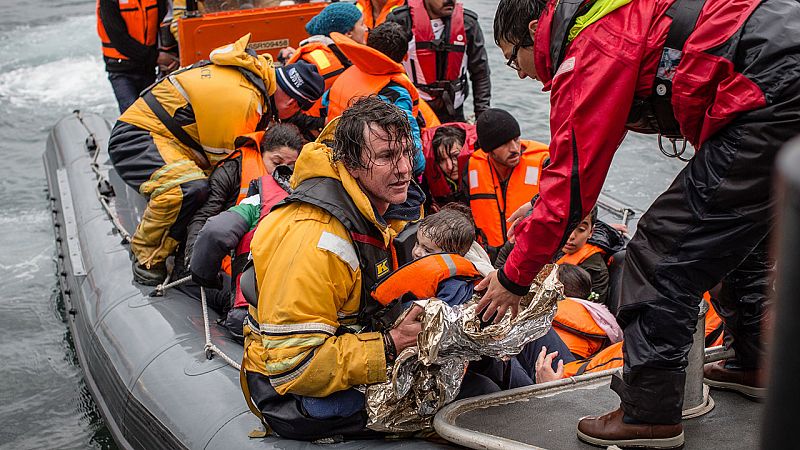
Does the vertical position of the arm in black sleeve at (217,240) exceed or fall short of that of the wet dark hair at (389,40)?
it falls short

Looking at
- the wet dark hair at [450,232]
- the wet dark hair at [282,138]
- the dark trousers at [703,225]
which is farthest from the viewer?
the wet dark hair at [282,138]

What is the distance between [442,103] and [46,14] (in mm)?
8845

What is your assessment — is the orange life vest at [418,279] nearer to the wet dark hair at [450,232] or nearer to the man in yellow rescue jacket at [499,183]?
the wet dark hair at [450,232]

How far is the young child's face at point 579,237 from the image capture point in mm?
3801

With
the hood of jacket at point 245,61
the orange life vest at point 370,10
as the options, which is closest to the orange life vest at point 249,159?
the hood of jacket at point 245,61

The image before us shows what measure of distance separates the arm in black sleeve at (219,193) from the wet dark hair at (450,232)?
56.8 inches

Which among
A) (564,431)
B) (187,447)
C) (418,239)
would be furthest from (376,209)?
(187,447)

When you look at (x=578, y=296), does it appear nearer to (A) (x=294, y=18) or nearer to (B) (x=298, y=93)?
(B) (x=298, y=93)

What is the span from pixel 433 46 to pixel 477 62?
1.33ft

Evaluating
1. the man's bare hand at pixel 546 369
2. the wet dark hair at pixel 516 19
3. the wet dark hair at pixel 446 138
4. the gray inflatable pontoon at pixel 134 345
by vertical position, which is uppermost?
the wet dark hair at pixel 516 19

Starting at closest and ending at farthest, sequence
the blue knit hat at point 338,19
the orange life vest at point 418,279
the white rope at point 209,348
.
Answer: the orange life vest at point 418,279, the white rope at point 209,348, the blue knit hat at point 338,19

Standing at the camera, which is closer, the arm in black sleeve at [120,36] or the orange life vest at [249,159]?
the orange life vest at [249,159]

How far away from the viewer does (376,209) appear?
2541 millimetres

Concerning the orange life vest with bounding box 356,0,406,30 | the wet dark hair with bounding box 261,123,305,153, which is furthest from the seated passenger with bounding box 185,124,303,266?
the orange life vest with bounding box 356,0,406,30
